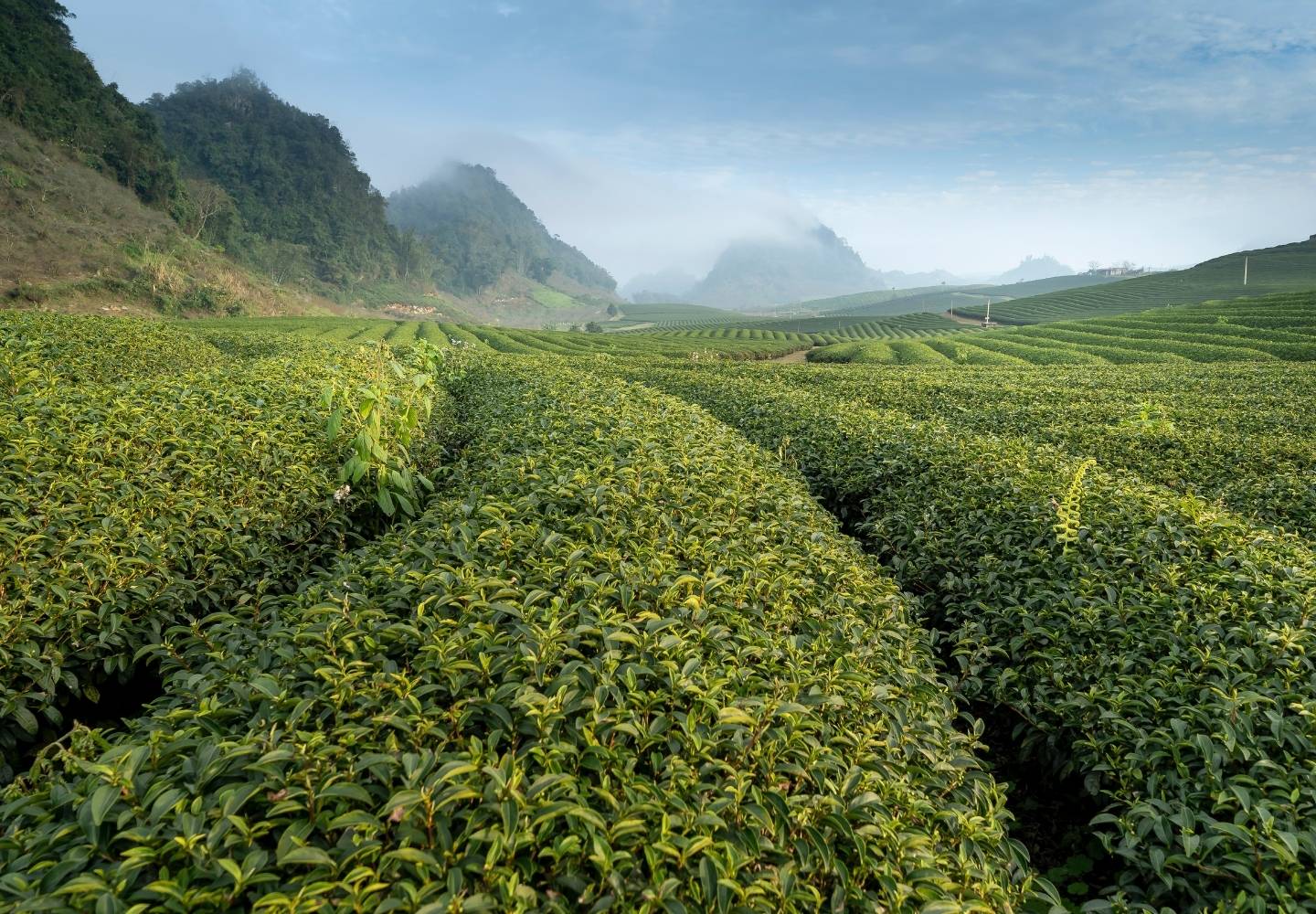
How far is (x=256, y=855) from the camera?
5.38 ft

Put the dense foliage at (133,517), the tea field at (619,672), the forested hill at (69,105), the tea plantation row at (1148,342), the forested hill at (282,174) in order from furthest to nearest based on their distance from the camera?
the forested hill at (282,174) < the forested hill at (69,105) < the tea plantation row at (1148,342) < the dense foliage at (133,517) < the tea field at (619,672)

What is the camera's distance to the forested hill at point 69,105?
50750mm

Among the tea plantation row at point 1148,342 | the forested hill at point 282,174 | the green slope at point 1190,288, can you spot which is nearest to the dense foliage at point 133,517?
the tea plantation row at point 1148,342

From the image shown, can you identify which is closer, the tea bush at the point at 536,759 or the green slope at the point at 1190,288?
the tea bush at the point at 536,759

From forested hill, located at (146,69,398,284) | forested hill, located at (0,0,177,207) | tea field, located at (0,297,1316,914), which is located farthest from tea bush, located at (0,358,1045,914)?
forested hill, located at (146,69,398,284)

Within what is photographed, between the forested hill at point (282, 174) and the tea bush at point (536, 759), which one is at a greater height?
the forested hill at point (282, 174)

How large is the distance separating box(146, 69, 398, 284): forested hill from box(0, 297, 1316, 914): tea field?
95.2 m

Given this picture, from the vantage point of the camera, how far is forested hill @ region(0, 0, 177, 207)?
50.8 metres

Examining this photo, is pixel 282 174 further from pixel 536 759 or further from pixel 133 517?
pixel 536 759

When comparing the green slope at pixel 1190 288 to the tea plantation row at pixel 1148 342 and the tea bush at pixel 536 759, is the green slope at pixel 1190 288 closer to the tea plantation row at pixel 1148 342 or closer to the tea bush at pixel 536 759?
the tea plantation row at pixel 1148 342

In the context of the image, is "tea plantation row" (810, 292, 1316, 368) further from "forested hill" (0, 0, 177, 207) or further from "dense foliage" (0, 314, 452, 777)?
"forested hill" (0, 0, 177, 207)

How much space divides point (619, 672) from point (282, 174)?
12553 centimetres

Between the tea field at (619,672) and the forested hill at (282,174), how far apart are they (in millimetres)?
95201

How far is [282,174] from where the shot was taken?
103m
